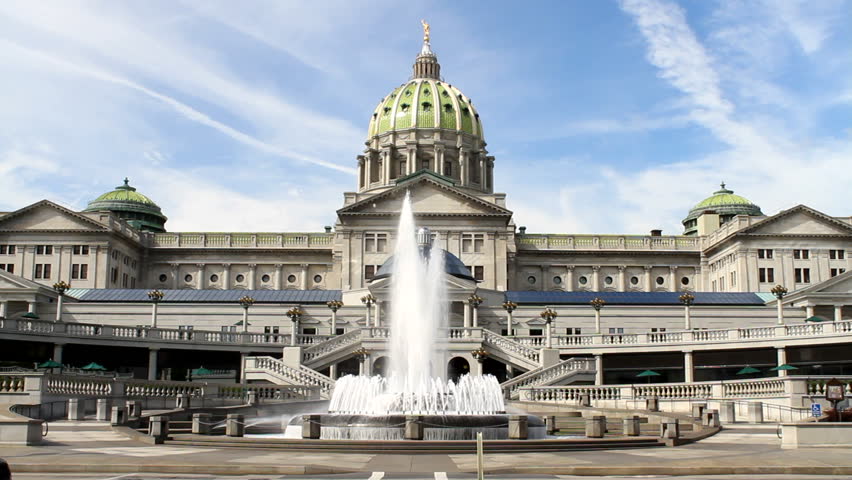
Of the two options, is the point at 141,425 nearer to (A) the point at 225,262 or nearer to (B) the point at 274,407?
(B) the point at 274,407

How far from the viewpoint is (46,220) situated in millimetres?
109688

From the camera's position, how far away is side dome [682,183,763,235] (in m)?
141

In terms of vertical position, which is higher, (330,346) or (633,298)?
(633,298)

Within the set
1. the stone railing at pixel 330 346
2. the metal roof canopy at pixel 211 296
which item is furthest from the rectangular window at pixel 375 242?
the stone railing at pixel 330 346

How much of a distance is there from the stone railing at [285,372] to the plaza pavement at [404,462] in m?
26.9

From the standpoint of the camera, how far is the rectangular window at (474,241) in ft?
349

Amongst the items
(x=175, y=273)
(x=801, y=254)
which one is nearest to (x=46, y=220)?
(x=175, y=273)

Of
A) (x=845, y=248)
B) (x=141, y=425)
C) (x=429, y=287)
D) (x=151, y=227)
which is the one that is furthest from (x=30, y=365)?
(x=845, y=248)

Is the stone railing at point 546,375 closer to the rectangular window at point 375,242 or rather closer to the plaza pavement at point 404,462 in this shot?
the plaza pavement at point 404,462

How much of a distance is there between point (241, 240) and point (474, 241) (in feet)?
109

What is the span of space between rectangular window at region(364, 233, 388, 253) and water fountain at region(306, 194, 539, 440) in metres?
29.8

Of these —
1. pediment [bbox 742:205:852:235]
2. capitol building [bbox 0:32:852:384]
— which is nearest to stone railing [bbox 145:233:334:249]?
capitol building [bbox 0:32:852:384]

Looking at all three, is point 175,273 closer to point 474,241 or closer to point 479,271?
point 474,241

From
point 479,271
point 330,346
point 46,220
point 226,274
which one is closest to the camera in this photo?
point 330,346
